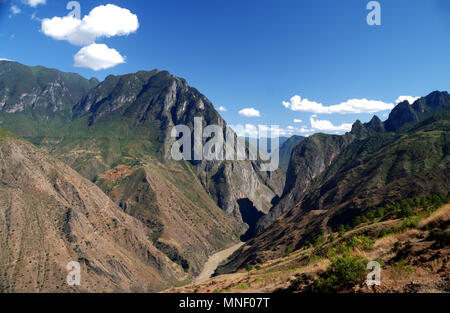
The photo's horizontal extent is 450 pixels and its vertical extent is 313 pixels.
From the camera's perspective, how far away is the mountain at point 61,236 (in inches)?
3676

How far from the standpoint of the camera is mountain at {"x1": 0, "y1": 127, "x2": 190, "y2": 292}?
93.4m

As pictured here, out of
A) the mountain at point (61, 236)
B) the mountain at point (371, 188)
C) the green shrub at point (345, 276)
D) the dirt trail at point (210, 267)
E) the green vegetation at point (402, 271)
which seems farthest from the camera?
the dirt trail at point (210, 267)

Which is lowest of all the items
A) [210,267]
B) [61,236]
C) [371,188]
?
[210,267]

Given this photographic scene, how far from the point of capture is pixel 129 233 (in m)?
147

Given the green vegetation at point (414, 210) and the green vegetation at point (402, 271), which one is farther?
the green vegetation at point (414, 210)

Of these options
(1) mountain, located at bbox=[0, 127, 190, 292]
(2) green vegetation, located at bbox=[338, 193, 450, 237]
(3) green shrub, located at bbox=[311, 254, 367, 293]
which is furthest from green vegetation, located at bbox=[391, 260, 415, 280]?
(1) mountain, located at bbox=[0, 127, 190, 292]

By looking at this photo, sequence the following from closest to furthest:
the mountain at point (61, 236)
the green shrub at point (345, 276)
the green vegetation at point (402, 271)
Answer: the green vegetation at point (402, 271) < the green shrub at point (345, 276) < the mountain at point (61, 236)

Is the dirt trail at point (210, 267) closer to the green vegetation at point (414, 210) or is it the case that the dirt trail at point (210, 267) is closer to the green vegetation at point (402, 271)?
the green vegetation at point (414, 210)

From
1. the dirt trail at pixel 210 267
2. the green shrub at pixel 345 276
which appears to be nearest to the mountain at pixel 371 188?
the dirt trail at pixel 210 267

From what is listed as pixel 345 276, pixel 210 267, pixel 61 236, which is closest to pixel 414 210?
pixel 345 276

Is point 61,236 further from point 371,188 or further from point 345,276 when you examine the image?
point 371,188

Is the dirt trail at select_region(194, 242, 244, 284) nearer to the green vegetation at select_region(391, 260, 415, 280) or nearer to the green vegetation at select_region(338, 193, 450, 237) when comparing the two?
the green vegetation at select_region(338, 193, 450, 237)

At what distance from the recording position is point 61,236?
110 meters
